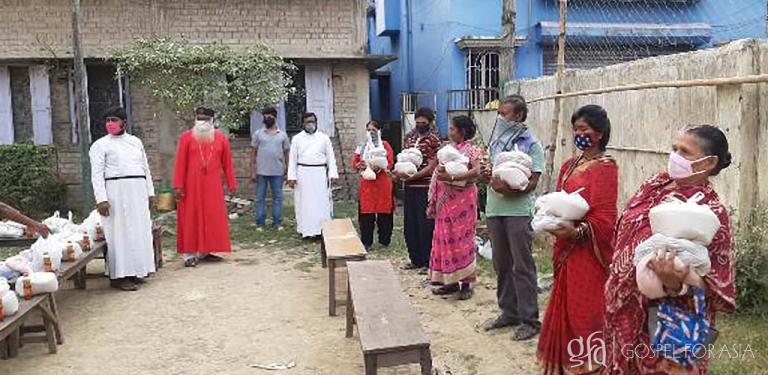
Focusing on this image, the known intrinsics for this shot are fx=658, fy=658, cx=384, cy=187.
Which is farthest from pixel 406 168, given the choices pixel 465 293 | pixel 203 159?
pixel 203 159

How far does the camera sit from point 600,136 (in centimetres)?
327

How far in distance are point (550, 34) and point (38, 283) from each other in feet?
37.6

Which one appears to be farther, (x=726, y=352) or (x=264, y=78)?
(x=264, y=78)

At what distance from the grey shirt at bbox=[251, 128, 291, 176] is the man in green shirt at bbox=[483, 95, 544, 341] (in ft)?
17.2

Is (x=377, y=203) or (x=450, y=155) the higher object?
(x=450, y=155)

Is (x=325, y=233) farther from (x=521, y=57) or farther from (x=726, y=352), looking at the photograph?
(x=521, y=57)

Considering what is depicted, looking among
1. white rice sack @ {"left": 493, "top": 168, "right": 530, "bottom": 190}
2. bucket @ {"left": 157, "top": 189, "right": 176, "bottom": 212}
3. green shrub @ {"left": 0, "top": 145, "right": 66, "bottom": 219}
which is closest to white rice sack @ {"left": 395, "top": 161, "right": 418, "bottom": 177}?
white rice sack @ {"left": 493, "top": 168, "right": 530, "bottom": 190}

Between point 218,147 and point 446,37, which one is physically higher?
point 446,37

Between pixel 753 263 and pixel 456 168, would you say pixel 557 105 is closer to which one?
pixel 456 168

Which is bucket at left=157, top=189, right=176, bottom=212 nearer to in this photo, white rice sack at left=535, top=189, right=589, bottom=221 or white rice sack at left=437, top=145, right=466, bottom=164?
white rice sack at left=437, top=145, right=466, bottom=164

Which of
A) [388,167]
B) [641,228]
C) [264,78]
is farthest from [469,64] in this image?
[641,228]

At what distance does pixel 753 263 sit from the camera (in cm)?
441

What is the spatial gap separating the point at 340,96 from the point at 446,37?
3.01 m

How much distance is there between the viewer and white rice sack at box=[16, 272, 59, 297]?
439 centimetres
